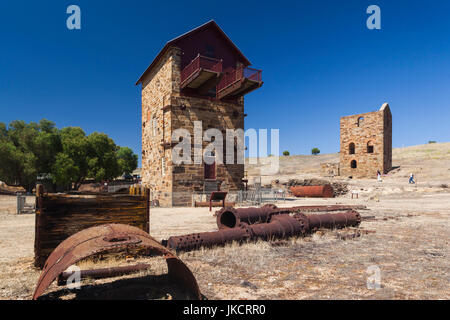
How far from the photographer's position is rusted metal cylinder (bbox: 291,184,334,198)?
22.8 m

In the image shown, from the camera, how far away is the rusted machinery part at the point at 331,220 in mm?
7254

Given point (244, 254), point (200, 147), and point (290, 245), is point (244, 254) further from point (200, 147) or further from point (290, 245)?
point (200, 147)

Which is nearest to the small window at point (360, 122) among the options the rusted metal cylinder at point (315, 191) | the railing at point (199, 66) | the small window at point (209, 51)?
the rusted metal cylinder at point (315, 191)

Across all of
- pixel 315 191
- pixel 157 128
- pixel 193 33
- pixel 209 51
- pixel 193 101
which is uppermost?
pixel 193 33

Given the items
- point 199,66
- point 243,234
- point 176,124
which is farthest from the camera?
point 176,124

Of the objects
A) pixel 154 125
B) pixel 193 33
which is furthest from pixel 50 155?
pixel 193 33

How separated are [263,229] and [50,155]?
3118 centimetres

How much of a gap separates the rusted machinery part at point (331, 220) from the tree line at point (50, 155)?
94.0 feet

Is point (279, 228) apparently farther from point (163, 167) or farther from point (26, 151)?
point (26, 151)

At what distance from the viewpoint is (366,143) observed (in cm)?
3478

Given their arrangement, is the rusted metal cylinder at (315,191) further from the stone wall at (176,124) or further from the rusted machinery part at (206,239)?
the rusted machinery part at (206,239)

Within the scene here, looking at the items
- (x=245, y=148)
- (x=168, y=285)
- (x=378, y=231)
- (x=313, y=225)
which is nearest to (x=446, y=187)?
(x=245, y=148)

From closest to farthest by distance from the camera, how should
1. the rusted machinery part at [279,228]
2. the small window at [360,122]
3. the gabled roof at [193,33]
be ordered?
1. the rusted machinery part at [279,228]
2. the gabled roof at [193,33]
3. the small window at [360,122]

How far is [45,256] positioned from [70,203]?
924 mm
